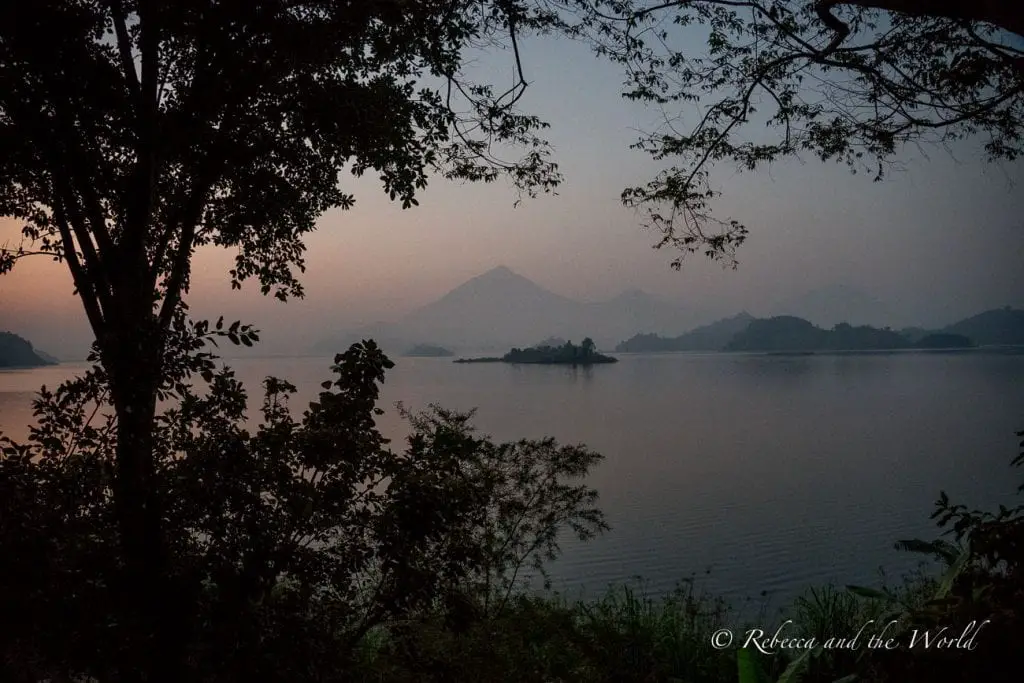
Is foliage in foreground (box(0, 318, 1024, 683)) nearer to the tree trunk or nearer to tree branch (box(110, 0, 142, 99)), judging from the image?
the tree trunk

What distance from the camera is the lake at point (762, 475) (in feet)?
34.6

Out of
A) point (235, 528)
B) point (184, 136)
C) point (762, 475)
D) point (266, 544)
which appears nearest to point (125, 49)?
point (184, 136)

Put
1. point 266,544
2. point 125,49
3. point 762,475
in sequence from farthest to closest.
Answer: point 762,475 → point 125,49 → point 266,544

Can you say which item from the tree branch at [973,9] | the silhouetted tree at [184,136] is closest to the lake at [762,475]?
the silhouetted tree at [184,136]

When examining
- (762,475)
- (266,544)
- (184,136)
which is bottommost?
(762,475)

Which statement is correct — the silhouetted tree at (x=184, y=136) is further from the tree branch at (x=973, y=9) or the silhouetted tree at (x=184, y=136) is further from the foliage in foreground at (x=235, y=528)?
the tree branch at (x=973, y=9)

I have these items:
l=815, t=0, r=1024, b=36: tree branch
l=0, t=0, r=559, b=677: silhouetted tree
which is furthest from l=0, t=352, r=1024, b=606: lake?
l=815, t=0, r=1024, b=36: tree branch

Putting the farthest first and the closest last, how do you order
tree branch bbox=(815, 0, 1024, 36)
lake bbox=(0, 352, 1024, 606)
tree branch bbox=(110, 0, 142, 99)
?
lake bbox=(0, 352, 1024, 606) < tree branch bbox=(110, 0, 142, 99) < tree branch bbox=(815, 0, 1024, 36)

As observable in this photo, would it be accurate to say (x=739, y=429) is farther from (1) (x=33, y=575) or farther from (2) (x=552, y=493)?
(1) (x=33, y=575)

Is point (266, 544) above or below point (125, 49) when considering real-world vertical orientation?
below

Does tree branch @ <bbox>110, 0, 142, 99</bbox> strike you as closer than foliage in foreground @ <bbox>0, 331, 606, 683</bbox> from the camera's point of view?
No

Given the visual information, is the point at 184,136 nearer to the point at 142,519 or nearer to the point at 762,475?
the point at 142,519

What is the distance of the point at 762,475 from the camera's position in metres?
17.5

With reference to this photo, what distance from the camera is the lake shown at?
1054 centimetres
